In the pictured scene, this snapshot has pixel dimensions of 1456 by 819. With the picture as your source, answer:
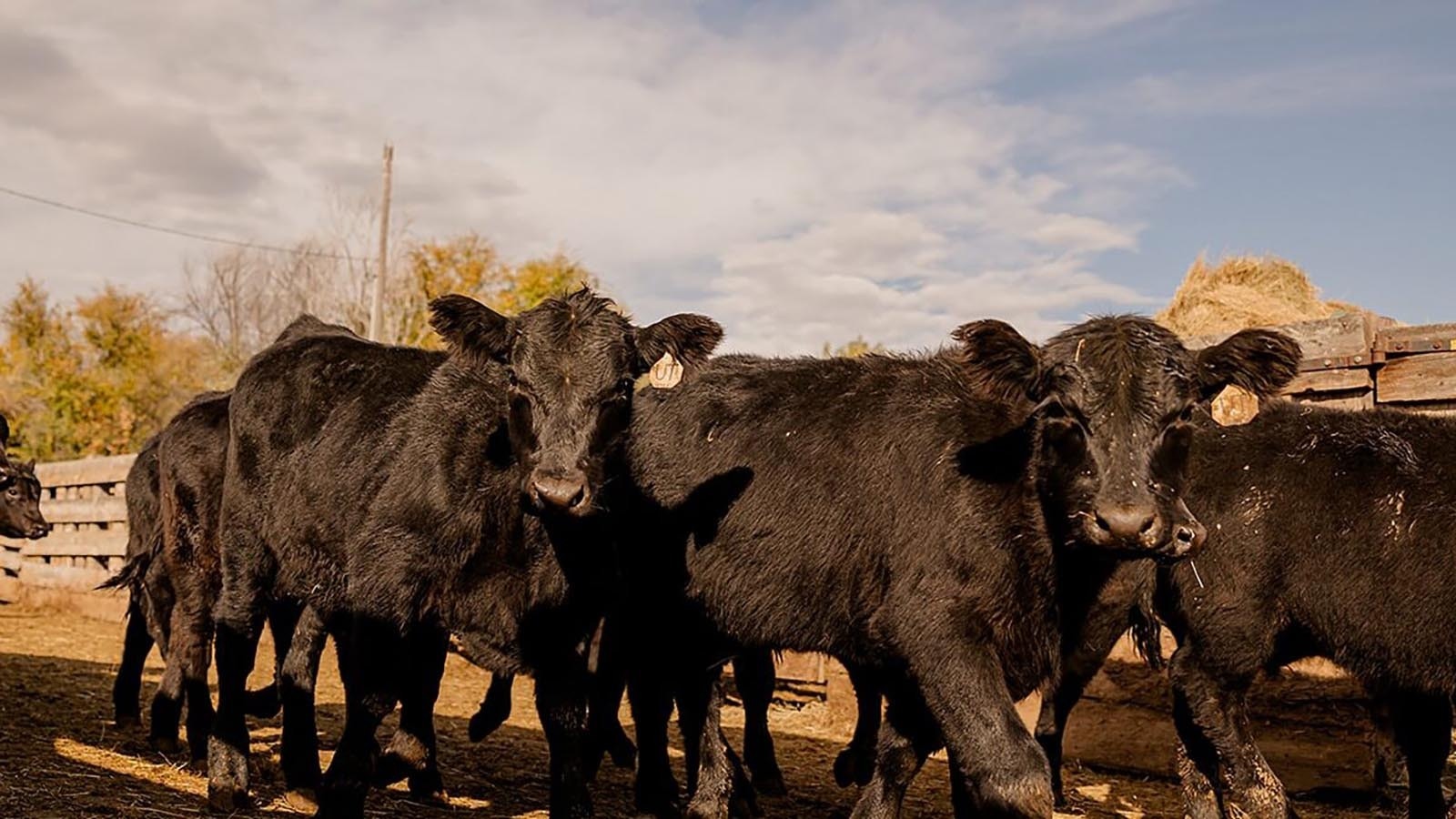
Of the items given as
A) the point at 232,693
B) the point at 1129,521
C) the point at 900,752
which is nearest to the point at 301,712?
the point at 232,693

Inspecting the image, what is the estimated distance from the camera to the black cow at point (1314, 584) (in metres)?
6.11

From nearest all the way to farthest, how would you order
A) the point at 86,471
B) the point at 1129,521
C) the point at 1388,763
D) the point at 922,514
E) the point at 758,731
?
the point at 1129,521 → the point at 922,514 → the point at 1388,763 → the point at 758,731 → the point at 86,471

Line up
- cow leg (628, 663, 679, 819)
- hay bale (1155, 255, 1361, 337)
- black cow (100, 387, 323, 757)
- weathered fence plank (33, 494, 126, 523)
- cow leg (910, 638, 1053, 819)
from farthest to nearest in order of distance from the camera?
weathered fence plank (33, 494, 126, 523) < hay bale (1155, 255, 1361, 337) < black cow (100, 387, 323, 757) < cow leg (628, 663, 679, 819) < cow leg (910, 638, 1053, 819)

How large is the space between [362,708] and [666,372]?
217cm

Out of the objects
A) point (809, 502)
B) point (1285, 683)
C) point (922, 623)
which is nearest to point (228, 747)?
point (809, 502)

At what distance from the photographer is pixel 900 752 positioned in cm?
570

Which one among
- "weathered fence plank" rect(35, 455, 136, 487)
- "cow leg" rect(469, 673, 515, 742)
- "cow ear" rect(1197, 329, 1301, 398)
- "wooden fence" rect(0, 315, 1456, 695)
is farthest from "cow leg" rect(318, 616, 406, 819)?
"weathered fence plank" rect(35, 455, 136, 487)

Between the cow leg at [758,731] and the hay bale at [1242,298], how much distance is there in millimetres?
5072

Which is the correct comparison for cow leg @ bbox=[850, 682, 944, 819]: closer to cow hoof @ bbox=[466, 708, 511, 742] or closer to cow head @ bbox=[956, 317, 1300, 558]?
cow head @ bbox=[956, 317, 1300, 558]

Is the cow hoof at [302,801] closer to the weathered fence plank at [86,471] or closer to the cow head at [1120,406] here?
the cow head at [1120,406]

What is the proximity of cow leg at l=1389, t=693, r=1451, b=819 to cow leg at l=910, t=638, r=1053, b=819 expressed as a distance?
2.90 m

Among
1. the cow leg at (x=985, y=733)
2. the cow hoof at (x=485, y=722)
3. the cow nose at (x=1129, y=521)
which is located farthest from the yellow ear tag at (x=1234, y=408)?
the cow hoof at (x=485, y=722)

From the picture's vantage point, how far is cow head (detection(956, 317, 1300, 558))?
15.1 ft

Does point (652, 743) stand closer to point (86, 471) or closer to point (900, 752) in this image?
point (900, 752)
